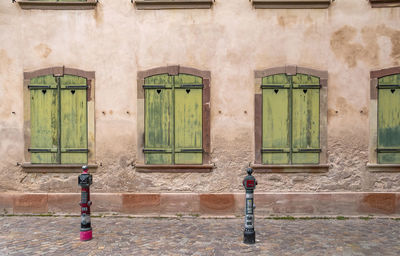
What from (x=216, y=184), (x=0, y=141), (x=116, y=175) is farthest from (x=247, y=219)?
(x=0, y=141)

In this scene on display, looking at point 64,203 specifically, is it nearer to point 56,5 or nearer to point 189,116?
point 189,116

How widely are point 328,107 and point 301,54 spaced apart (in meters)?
1.13

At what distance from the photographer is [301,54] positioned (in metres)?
6.52

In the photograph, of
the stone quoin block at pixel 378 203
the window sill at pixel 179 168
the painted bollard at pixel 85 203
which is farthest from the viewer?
the window sill at pixel 179 168

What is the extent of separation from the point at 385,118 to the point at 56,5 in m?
6.60

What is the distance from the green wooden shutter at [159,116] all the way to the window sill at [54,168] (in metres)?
1.22

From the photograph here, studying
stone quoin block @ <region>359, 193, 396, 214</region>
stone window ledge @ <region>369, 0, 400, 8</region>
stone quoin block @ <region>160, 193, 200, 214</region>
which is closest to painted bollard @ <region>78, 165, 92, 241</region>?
stone quoin block @ <region>160, 193, 200, 214</region>

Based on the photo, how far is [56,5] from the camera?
6.56m

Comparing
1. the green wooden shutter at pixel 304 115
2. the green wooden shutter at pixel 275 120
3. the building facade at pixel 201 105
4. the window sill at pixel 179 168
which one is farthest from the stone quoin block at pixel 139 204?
the green wooden shutter at pixel 304 115

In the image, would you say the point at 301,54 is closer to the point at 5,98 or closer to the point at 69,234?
the point at 69,234

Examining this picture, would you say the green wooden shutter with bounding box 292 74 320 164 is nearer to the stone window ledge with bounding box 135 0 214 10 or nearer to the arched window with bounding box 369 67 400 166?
the arched window with bounding box 369 67 400 166

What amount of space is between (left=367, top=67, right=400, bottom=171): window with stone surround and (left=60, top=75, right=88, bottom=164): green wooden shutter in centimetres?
544

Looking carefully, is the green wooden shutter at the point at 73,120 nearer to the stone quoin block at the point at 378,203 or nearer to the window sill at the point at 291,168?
the window sill at the point at 291,168

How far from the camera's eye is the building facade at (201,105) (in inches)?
255
